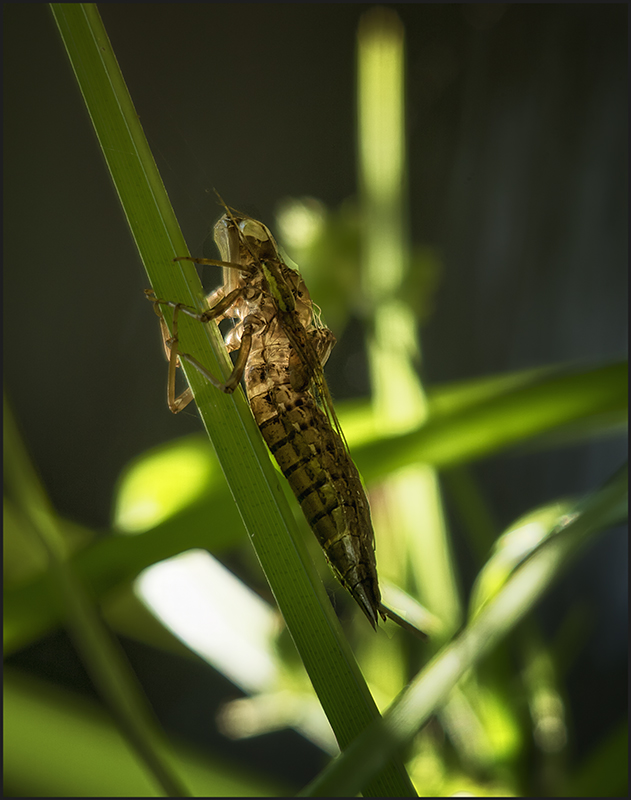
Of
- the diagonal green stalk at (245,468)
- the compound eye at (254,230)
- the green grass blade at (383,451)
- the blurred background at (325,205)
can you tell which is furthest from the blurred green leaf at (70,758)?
the compound eye at (254,230)

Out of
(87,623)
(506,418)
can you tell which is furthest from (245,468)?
(506,418)

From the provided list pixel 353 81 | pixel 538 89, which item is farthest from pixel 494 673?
pixel 538 89

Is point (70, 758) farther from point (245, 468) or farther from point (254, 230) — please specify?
point (254, 230)

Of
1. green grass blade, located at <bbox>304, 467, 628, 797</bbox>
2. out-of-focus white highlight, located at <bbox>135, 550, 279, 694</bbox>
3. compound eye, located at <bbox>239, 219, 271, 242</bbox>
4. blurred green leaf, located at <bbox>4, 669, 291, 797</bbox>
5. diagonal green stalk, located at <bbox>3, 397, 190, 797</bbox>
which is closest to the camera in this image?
green grass blade, located at <bbox>304, 467, 628, 797</bbox>

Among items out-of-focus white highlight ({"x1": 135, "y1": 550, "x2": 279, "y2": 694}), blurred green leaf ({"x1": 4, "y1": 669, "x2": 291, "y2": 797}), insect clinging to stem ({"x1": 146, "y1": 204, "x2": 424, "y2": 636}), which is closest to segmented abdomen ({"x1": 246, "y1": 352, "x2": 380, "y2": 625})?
insect clinging to stem ({"x1": 146, "y1": 204, "x2": 424, "y2": 636})

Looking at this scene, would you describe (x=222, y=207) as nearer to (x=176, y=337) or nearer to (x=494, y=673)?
(x=176, y=337)

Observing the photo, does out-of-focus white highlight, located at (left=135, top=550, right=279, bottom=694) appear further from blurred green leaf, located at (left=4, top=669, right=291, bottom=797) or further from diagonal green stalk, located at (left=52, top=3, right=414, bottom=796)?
diagonal green stalk, located at (left=52, top=3, right=414, bottom=796)

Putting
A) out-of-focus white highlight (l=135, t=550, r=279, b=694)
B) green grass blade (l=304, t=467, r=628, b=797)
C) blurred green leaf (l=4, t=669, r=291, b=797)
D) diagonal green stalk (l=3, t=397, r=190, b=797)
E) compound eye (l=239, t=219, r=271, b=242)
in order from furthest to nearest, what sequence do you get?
out-of-focus white highlight (l=135, t=550, r=279, b=694), blurred green leaf (l=4, t=669, r=291, b=797), compound eye (l=239, t=219, r=271, b=242), diagonal green stalk (l=3, t=397, r=190, b=797), green grass blade (l=304, t=467, r=628, b=797)
